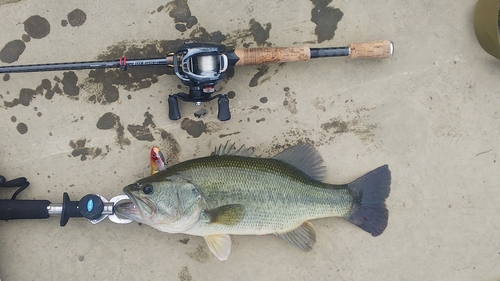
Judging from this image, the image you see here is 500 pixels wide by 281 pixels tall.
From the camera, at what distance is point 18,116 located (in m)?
3.11

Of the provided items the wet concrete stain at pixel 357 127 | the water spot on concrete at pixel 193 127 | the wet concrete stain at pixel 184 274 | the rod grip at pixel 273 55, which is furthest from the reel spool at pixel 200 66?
the wet concrete stain at pixel 184 274

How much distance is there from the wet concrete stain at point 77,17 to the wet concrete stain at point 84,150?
887mm

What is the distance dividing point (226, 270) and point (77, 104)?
171cm

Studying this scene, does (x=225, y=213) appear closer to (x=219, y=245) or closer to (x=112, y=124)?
(x=219, y=245)

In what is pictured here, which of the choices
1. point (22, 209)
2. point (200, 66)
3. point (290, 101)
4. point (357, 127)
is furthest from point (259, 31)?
point (22, 209)

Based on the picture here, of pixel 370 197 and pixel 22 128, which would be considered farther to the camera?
pixel 22 128

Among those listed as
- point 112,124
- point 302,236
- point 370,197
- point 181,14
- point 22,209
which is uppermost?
point 181,14

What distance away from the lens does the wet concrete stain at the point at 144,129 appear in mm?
3127

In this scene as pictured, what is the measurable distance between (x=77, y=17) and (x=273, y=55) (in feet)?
5.05

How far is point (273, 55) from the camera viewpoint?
2.87 meters

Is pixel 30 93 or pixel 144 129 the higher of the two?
pixel 30 93

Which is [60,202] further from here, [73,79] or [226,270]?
[226,270]

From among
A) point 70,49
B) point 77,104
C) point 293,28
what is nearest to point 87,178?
point 77,104

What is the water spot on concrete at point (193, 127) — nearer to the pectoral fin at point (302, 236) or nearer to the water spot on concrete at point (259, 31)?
the water spot on concrete at point (259, 31)
